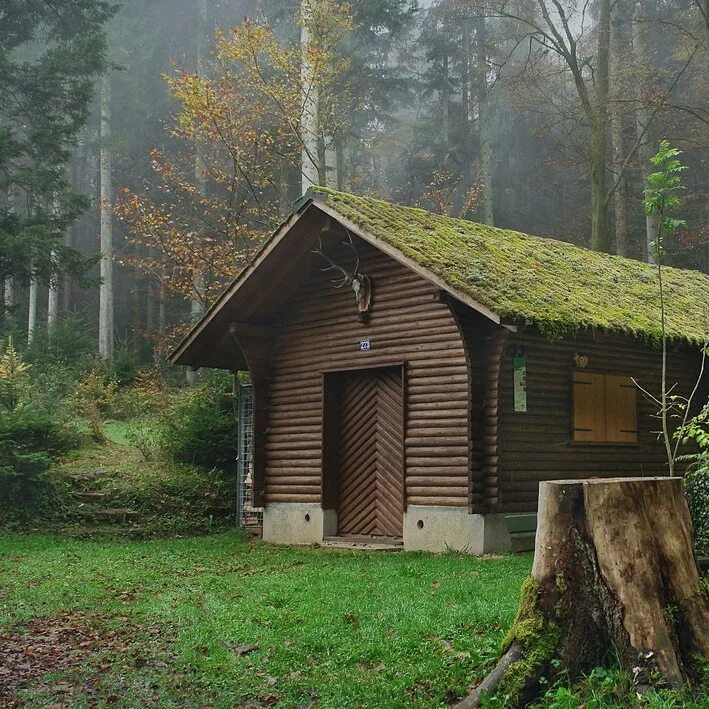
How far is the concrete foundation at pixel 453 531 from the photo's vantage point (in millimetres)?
12930

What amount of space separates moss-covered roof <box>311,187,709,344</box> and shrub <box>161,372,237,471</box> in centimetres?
641

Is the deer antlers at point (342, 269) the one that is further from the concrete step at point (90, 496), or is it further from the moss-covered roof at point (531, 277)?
the concrete step at point (90, 496)

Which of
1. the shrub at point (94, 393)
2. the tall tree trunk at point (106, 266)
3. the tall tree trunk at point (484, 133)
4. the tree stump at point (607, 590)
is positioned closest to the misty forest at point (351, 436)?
the tree stump at point (607, 590)

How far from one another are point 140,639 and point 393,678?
2720 mm

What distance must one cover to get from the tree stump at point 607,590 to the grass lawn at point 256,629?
0.74m

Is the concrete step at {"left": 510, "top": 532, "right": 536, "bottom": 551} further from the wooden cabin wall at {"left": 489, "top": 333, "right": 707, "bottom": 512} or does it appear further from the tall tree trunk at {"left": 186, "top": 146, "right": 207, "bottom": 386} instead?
the tall tree trunk at {"left": 186, "top": 146, "right": 207, "bottom": 386}

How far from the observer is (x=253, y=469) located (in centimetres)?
1650

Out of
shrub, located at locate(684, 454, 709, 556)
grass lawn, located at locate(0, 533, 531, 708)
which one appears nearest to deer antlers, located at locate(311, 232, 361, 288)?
grass lawn, located at locate(0, 533, 531, 708)

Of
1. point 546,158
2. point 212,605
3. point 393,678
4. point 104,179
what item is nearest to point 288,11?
point 104,179

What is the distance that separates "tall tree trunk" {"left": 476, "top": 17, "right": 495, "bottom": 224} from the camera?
3409 centimetres

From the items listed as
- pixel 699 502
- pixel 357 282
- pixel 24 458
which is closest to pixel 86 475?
pixel 24 458

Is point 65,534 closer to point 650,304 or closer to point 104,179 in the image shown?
point 650,304

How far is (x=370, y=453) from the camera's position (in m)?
15.2

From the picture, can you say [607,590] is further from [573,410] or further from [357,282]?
[357,282]
